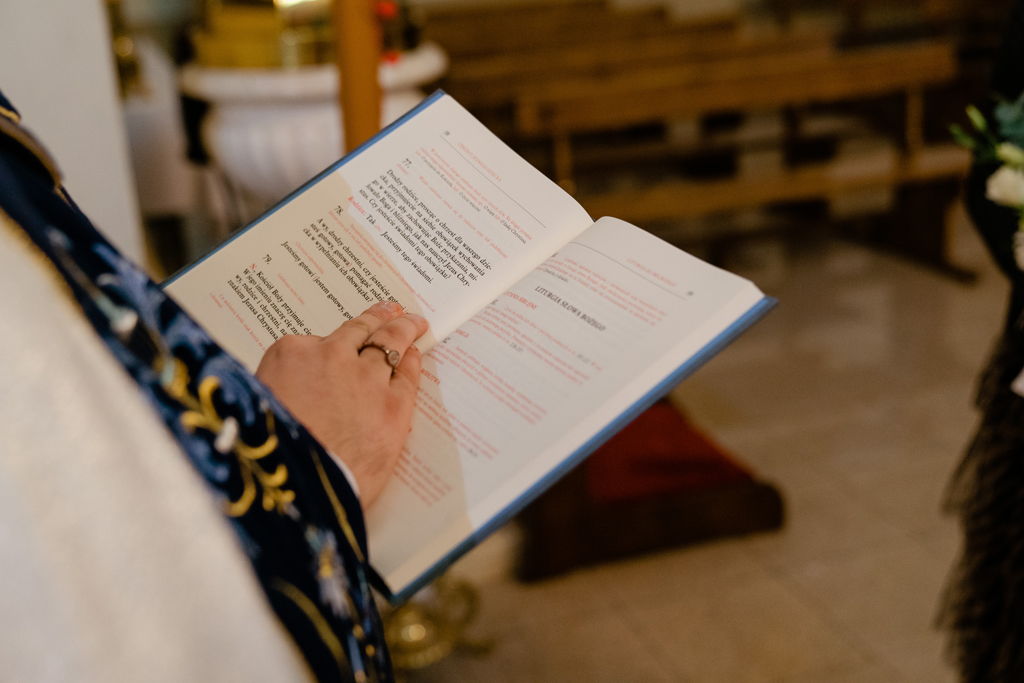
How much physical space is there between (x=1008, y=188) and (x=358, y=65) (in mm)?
1086

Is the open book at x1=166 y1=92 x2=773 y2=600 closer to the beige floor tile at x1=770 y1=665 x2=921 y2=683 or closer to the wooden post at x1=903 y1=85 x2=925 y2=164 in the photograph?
the beige floor tile at x1=770 y1=665 x2=921 y2=683

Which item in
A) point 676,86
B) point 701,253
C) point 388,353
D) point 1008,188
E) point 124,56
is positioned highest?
point 388,353

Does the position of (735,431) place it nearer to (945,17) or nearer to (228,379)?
(228,379)

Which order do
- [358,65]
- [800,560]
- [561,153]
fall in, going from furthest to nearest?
[561,153] → [800,560] → [358,65]

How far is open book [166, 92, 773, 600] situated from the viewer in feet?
2.56

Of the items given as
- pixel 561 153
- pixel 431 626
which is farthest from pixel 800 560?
pixel 561 153

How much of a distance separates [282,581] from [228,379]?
5.1 inches

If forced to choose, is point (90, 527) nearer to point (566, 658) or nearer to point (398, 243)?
point (398, 243)

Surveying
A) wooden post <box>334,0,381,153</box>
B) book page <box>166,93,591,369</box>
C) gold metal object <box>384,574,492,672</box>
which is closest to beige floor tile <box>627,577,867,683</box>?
gold metal object <box>384,574,492,672</box>

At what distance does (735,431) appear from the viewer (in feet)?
10.2

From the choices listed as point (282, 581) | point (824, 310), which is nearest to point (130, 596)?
point (282, 581)

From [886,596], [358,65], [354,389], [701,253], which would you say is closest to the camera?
[354,389]

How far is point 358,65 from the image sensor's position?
1.84 m

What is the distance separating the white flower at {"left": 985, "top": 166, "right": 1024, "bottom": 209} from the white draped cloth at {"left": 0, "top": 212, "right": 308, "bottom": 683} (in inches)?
45.3
